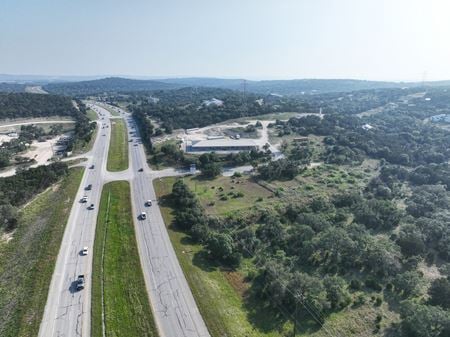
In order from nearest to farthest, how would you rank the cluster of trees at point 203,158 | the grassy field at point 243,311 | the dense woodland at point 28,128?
the grassy field at point 243,311, the cluster of trees at point 203,158, the dense woodland at point 28,128

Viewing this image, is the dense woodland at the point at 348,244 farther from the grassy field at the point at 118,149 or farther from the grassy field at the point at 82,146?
the grassy field at the point at 82,146

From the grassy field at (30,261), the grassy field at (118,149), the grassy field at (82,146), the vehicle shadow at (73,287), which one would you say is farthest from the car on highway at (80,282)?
the grassy field at (82,146)

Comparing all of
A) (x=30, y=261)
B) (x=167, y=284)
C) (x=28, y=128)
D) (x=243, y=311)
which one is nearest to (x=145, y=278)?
(x=167, y=284)

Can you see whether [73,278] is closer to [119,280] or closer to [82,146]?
[119,280]

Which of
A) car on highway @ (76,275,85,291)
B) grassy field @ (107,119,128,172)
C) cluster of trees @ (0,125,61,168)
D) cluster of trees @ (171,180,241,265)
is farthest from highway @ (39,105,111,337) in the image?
cluster of trees @ (0,125,61,168)

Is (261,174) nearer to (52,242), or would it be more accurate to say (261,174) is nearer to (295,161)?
(295,161)

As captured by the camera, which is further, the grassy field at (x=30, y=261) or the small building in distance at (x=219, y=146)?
the small building in distance at (x=219, y=146)

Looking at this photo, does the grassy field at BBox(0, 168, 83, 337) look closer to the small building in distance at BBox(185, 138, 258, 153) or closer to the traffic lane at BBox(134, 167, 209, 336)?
the traffic lane at BBox(134, 167, 209, 336)
